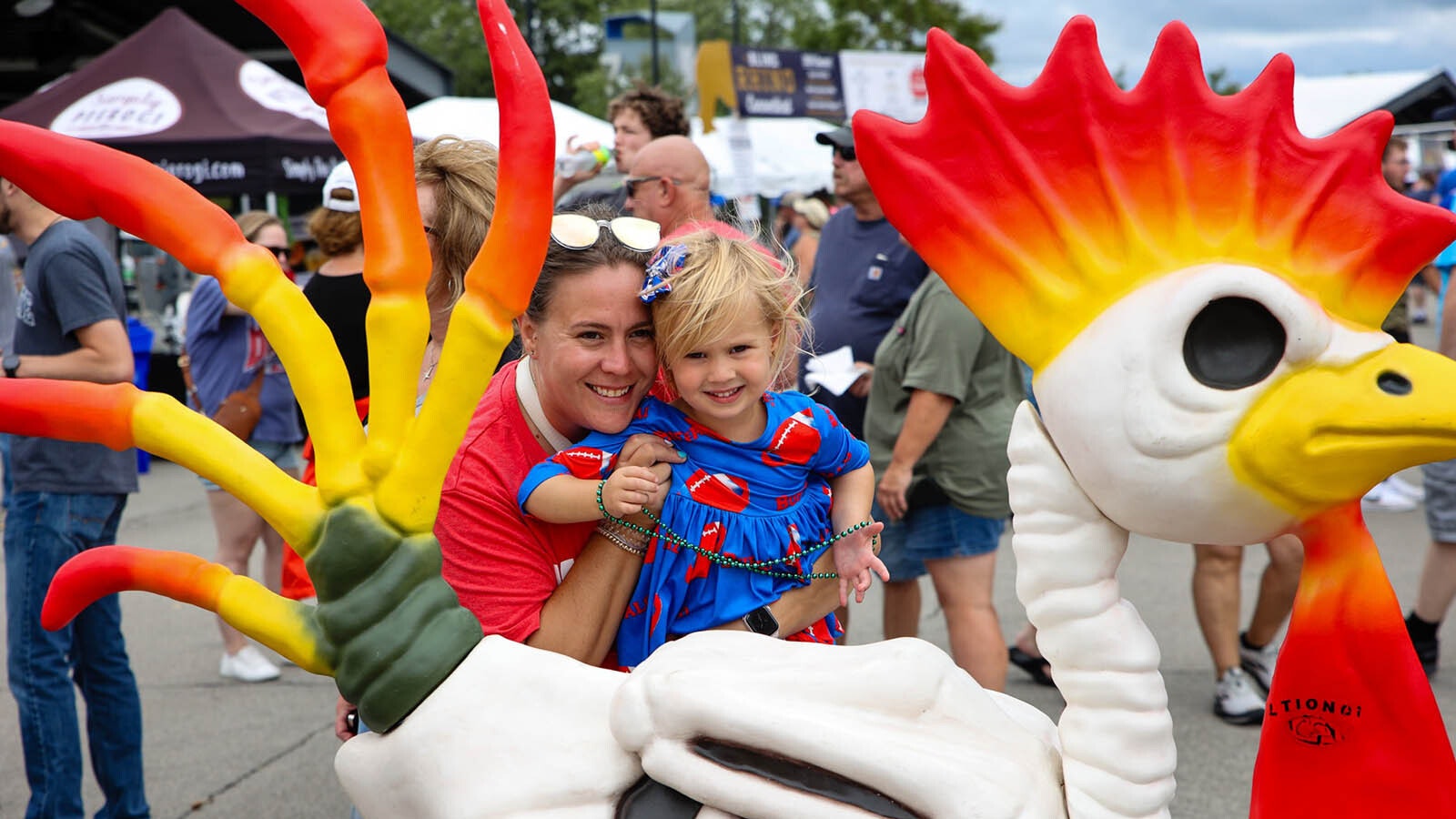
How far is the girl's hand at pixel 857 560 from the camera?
207 cm

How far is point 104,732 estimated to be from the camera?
12.5 feet

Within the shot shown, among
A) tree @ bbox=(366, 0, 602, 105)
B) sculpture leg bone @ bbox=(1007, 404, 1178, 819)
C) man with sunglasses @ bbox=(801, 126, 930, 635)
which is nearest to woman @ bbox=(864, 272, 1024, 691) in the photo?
man with sunglasses @ bbox=(801, 126, 930, 635)

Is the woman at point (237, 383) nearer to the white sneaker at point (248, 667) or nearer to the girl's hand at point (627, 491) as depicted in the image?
the white sneaker at point (248, 667)

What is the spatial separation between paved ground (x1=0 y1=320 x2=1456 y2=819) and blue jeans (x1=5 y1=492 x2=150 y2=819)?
0.56 metres

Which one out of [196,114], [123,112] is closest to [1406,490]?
[196,114]

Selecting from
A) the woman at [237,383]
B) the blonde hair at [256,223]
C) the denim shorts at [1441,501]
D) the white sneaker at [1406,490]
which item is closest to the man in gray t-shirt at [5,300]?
the woman at [237,383]

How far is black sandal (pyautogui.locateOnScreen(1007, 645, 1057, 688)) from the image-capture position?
5.16 metres

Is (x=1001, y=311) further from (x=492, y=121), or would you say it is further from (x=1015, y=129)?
(x=492, y=121)

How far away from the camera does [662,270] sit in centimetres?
200

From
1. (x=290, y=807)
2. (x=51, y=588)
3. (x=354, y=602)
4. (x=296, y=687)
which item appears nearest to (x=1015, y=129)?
(x=354, y=602)

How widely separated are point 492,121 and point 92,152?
984 centimetres

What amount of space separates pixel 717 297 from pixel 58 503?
2576 millimetres

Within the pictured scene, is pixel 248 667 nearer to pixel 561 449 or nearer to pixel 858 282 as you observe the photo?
pixel 858 282

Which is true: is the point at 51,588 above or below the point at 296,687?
above
